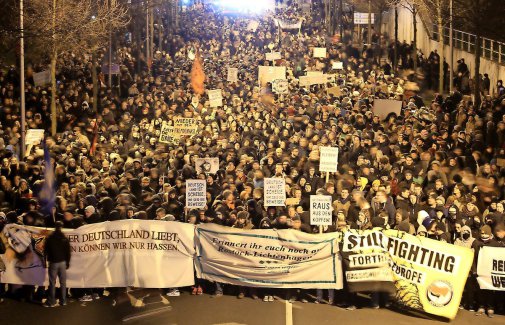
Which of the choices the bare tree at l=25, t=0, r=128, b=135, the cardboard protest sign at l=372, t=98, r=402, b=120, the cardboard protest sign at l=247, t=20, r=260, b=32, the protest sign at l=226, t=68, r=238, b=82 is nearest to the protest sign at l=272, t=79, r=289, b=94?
the protest sign at l=226, t=68, r=238, b=82

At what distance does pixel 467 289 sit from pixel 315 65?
20871 millimetres

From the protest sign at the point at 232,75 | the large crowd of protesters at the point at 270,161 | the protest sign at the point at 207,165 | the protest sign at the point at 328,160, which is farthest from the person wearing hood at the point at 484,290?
the protest sign at the point at 232,75

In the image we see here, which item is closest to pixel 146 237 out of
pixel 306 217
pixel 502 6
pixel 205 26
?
pixel 306 217

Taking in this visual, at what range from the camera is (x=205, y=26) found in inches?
1991

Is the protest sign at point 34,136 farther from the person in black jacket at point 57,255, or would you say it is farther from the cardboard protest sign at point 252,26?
the cardboard protest sign at point 252,26

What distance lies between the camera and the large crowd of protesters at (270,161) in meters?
14.1

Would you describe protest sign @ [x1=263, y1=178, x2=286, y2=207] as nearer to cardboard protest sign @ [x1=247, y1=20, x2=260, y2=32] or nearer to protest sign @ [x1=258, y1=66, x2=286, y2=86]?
protest sign @ [x1=258, y1=66, x2=286, y2=86]

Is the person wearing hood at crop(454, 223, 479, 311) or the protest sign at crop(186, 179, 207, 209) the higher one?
the protest sign at crop(186, 179, 207, 209)

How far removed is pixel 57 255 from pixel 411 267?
517cm

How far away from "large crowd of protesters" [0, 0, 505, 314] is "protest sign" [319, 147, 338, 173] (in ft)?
0.82

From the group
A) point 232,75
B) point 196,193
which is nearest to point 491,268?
point 196,193

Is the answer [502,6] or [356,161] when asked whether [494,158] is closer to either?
[356,161]

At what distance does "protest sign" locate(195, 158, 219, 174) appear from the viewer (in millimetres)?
17641

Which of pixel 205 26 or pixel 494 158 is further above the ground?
pixel 205 26
